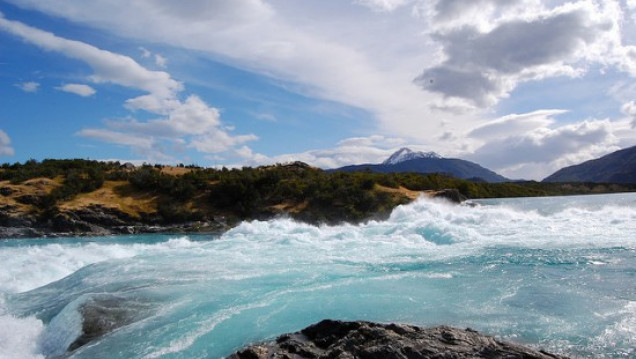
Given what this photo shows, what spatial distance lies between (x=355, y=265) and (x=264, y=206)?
85.4 ft

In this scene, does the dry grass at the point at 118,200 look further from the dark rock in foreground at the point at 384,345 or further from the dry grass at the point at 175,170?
the dark rock in foreground at the point at 384,345

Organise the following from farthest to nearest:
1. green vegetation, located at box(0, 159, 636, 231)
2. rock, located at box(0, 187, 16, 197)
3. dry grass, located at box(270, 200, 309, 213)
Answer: dry grass, located at box(270, 200, 309, 213) < green vegetation, located at box(0, 159, 636, 231) < rock, located at box(0, 187, 16, 197)

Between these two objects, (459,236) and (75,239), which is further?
(75,239)

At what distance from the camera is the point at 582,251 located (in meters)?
13.9

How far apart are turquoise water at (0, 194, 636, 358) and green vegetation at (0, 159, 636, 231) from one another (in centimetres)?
1751

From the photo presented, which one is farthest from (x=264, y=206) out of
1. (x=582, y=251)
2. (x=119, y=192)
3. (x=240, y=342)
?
(x=240, y=342)

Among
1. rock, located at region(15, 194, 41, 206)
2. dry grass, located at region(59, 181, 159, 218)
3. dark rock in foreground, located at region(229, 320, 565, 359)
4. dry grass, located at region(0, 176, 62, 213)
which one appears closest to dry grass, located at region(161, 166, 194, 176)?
dry grass, located at region(59, 181, 159, 218)

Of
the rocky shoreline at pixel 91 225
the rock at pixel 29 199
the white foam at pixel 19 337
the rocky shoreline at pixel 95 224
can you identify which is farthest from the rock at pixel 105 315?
the rock at pixel 29 199

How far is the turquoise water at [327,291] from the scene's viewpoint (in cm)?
747

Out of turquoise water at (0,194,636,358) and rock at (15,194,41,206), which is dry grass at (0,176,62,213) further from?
turquoise water at (0,194,636,358)

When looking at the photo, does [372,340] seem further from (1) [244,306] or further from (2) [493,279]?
(2) [493,279]

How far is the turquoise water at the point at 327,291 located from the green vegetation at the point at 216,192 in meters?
17.5

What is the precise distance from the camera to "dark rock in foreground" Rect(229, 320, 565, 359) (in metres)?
5.39

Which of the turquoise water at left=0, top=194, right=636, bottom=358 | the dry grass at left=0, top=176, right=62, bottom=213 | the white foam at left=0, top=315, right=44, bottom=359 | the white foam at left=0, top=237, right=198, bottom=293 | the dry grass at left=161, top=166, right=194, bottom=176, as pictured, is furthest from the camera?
the dry grass at left=161, top=166, right=194, bottom=176
